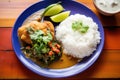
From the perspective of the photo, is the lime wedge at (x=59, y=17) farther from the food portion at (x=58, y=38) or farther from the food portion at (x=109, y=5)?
the food portion at (x=109, y=5)

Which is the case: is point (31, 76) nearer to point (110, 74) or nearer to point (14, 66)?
point (14, 66)

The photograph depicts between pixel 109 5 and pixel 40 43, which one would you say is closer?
pixel 40 43

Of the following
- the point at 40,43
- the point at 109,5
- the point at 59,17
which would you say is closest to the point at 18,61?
the point at 40,43

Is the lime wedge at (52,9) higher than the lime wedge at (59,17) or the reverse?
higher

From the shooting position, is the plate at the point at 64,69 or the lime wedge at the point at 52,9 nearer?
the plate at the point at 64,69

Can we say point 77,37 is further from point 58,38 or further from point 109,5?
point 109,5

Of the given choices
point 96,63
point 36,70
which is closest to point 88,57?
point 96,63

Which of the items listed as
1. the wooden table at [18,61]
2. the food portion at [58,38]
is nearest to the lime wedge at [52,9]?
the food portion at [58,38]
